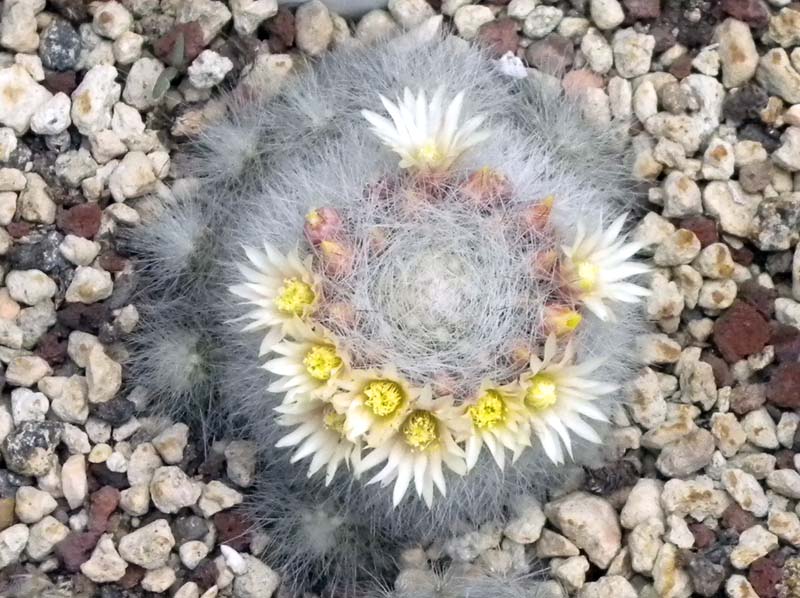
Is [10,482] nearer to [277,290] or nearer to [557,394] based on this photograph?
[277,290]

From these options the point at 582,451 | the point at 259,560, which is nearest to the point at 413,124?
the point at 582,451

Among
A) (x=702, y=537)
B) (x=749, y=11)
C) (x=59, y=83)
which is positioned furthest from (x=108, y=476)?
(x=749, y=11)

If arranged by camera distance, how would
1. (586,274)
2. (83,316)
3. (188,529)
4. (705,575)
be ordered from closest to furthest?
(586,274) → (705,575) → (188,529) → (83,316)

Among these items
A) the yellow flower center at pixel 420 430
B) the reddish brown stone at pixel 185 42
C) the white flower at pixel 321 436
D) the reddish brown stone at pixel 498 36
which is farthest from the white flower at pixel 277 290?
the reddish brown stone at pixel 498 36

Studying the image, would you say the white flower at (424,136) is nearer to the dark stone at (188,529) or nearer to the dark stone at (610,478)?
the dark stone at (610,478)

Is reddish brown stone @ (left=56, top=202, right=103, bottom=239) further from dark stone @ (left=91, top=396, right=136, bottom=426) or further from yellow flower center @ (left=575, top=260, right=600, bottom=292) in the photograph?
yellow flower center @ (left=575, top=260, right=600, bottom=292)
